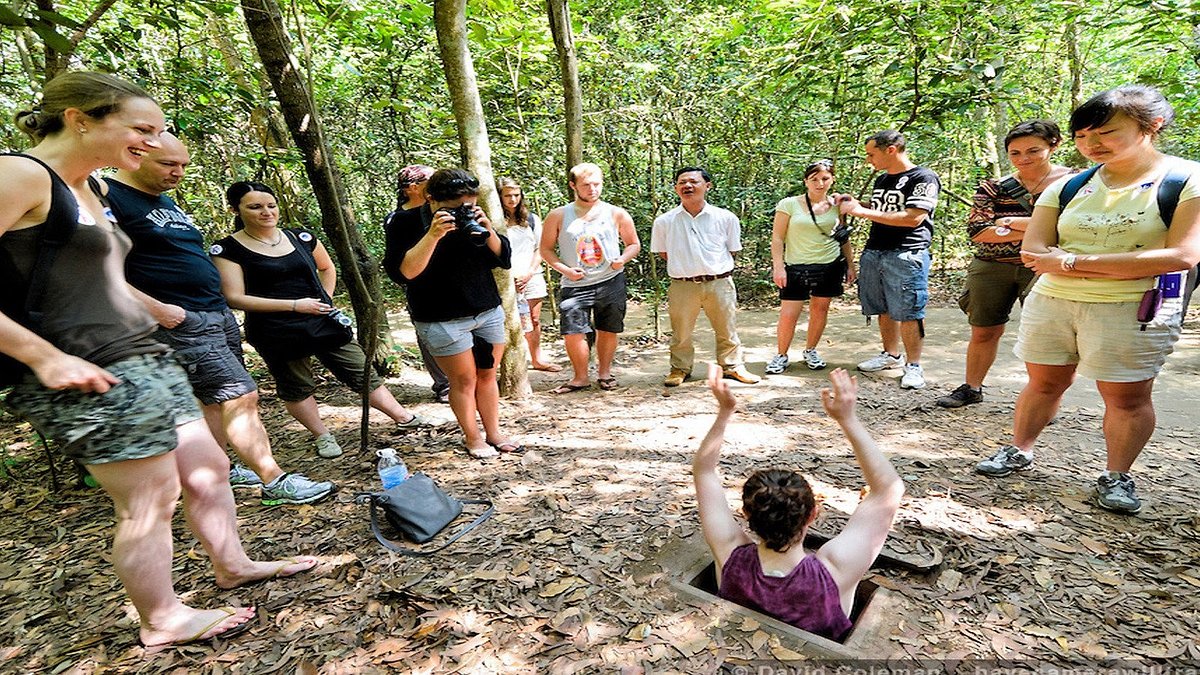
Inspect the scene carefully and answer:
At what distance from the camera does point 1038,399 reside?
9.69ft

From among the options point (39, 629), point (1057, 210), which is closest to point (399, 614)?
Answer: point (39, 629)

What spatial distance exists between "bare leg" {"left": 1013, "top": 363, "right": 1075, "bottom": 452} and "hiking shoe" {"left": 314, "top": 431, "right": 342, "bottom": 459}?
413cm

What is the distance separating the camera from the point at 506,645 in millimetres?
2021

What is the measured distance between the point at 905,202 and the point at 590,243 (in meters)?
2.49

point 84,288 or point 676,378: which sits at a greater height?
point 84,288

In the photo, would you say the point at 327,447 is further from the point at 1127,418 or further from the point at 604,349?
the point at 1127,418

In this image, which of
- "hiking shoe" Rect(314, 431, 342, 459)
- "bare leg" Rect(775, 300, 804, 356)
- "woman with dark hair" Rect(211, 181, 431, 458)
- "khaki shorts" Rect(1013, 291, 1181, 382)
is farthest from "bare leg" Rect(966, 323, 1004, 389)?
"hiking shoe" Rect(314, 431, 342, 459)

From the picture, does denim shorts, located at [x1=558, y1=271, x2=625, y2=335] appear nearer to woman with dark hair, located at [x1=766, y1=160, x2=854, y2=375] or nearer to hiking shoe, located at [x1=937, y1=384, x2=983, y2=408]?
woman with dark hair, located at [x1=766, y1=160, x2=854, y2=375]

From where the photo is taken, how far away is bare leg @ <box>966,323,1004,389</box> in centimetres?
395

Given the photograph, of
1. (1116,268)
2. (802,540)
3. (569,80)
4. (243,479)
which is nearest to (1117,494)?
(1116,268)

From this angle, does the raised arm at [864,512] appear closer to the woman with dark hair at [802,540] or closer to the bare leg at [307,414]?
the woman with dark hair at [802,540]

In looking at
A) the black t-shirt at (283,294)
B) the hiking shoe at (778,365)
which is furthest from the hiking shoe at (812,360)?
the black t-shirt at (283,294)

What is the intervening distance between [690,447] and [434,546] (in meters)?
1.70

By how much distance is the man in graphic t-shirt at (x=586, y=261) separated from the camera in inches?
188
